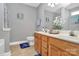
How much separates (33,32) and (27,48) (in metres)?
0.18

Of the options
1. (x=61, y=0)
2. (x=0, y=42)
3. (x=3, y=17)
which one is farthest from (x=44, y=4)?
(x=0, y=42)

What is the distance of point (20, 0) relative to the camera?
1.08 metres

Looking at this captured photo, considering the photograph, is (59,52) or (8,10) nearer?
(8,10)

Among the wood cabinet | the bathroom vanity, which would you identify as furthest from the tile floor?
the wood cabinet

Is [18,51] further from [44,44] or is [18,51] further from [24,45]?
[44,44]

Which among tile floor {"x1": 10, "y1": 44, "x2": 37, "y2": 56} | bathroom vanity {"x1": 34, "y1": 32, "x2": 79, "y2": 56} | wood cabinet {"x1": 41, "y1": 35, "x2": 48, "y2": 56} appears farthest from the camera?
wood cabinet {"x1": 41, "y1": 35, "x2": 48, "y2": 56}

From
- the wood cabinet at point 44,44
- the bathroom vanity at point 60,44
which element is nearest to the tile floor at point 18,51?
the bathroom vanity at point 60,44

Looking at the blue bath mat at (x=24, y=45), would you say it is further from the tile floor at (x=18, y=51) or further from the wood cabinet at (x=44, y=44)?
the wood cabinet at (x=44, y=44)

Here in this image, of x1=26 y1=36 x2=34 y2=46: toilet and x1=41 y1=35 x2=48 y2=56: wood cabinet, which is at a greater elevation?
x1=26 y1=36 x2=34 y2=46: toilet

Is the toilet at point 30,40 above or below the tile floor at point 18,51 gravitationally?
above

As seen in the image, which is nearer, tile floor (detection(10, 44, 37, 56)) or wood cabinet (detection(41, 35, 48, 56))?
tile floor (detection(10, 44, 37, 56))

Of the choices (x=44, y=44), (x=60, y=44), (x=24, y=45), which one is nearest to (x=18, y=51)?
(x=24, y=45)

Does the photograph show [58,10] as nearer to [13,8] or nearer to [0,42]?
[13,8]

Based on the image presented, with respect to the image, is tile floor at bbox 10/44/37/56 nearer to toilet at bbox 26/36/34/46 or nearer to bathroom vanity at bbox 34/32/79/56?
toilet at bbox 26/36/34/46
